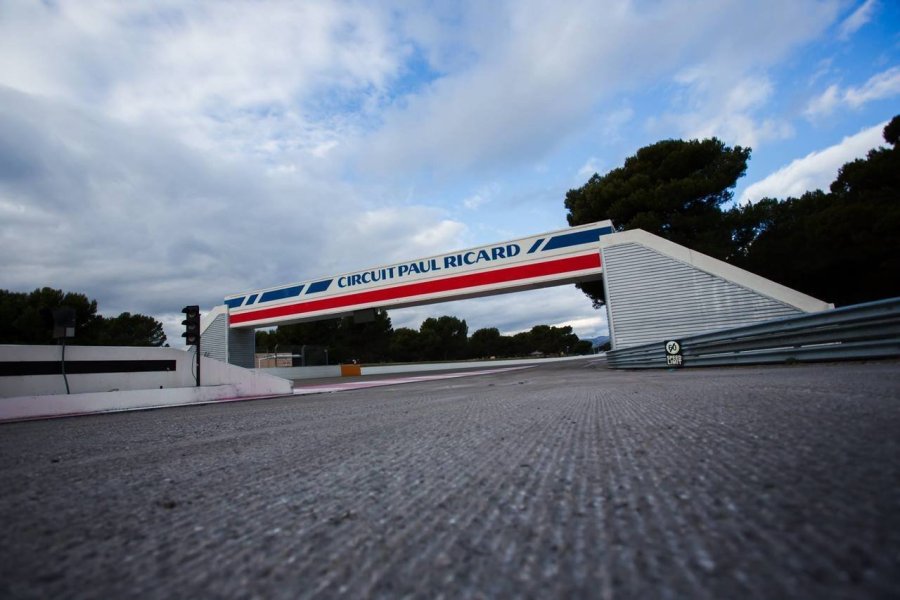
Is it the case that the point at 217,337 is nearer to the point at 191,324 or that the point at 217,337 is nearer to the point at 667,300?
the point at 191,324

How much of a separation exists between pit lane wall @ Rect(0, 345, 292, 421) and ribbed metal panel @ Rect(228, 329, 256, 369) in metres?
16.7

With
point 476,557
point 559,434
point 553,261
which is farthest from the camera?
point 553,261

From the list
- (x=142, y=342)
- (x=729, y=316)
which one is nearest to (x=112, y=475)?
(x=729, y=316)

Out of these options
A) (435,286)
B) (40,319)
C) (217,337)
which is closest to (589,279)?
(435,286)

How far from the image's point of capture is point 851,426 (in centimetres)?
161

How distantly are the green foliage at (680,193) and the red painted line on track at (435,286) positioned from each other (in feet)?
18.5

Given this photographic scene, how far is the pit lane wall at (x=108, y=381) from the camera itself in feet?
26.3

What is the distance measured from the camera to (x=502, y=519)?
3.27 feet

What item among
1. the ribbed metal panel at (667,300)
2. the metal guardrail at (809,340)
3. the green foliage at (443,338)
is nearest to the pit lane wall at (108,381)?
the metal guardrail at (809,340)

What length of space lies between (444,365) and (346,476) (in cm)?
3362

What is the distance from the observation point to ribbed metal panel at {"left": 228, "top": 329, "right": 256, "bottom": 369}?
27.1m

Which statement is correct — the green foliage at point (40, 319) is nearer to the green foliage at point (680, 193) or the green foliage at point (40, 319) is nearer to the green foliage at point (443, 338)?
the green foliage at point (680, 193)

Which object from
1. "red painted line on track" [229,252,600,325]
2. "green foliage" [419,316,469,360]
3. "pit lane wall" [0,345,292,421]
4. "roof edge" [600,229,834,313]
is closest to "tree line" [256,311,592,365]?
"green foliage" [419,316,469,360]

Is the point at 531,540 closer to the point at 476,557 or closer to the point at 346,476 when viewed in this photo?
the point at 476,557
